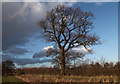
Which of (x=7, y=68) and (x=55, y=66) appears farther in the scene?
(x=55, y=66)

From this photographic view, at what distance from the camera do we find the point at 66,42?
23797 mm

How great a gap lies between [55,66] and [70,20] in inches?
301

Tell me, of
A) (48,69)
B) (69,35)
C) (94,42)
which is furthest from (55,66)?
(94,42)

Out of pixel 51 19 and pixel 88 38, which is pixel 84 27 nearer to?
pixel 88 38

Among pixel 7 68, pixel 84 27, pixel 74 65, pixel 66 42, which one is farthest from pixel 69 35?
pixel 7 68

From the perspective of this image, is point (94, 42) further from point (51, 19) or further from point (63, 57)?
point (51, 19)

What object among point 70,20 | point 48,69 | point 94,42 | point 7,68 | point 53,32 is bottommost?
point 48,69

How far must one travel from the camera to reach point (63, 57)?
77.6ft

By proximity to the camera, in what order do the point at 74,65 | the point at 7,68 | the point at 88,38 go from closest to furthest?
the point at 7,68, the point at 88,38, the point at 74,65

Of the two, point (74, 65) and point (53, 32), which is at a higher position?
point (53, 32)

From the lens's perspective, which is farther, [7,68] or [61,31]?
[61,31]

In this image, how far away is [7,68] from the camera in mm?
14352

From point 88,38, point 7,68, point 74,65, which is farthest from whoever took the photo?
point 74,65

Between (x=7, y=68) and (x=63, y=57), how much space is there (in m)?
10.8
